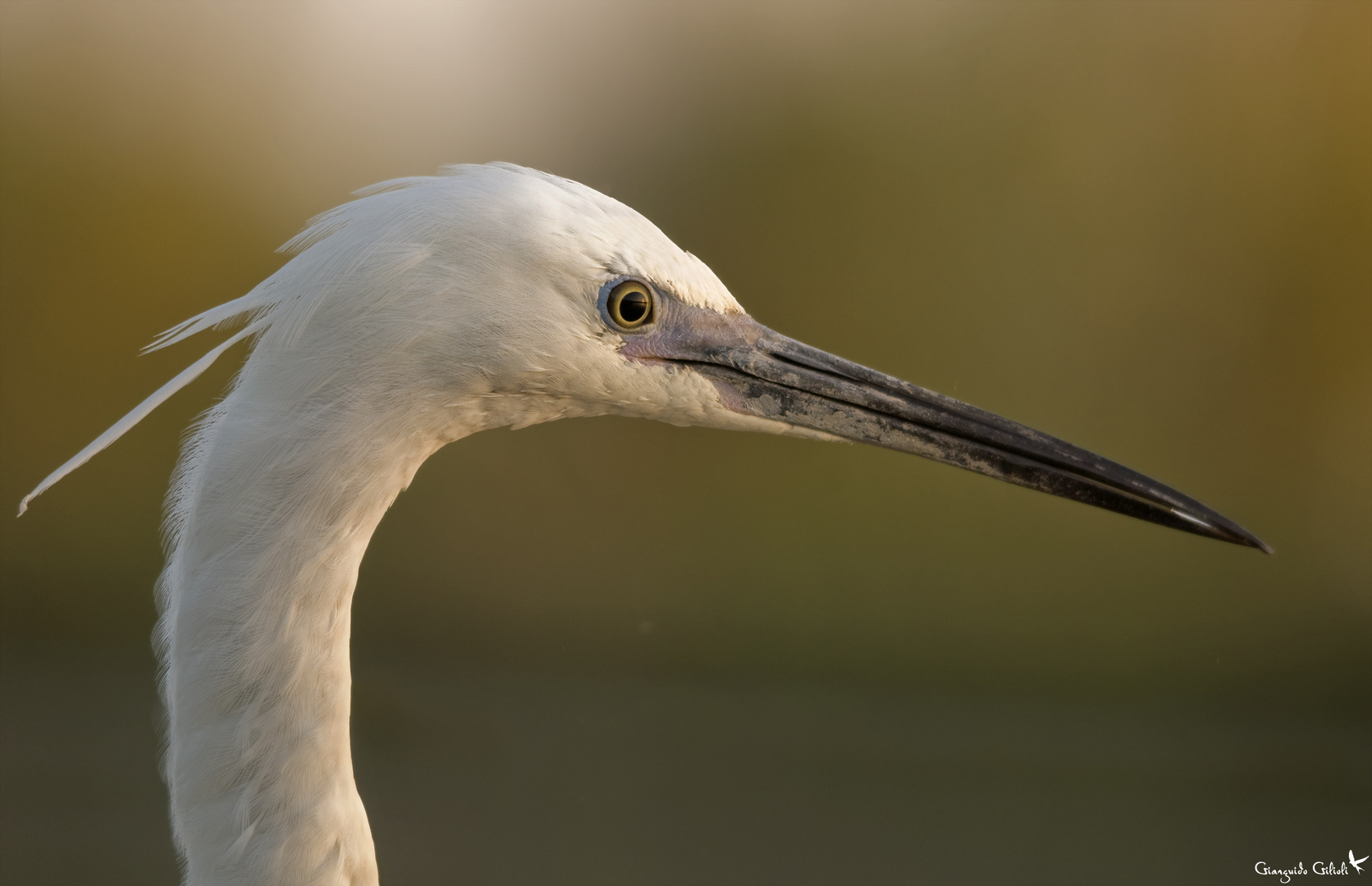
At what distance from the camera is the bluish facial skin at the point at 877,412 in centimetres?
81

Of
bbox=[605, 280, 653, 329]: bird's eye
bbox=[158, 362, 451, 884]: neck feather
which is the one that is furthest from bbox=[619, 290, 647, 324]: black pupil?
bbox=[158, 362, 451, 884]: neck feather

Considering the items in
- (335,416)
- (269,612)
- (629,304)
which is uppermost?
(629,304)

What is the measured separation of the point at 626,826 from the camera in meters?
1.98

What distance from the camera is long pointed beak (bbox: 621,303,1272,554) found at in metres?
0.82

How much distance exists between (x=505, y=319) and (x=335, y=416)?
141 millimetres

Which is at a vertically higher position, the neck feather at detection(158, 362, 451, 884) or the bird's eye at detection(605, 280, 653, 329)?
the bird's eye at detection(605, 280, 653, 329)

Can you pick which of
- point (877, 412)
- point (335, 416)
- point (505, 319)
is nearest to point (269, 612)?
point (335, 416)

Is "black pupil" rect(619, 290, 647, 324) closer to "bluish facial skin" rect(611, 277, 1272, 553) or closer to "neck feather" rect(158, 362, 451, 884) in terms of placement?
"bluish facial skin" rect(611, 277, 1272, 553)

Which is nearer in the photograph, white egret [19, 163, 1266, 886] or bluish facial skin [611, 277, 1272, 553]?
white egret [19, 163, 1266, 886]

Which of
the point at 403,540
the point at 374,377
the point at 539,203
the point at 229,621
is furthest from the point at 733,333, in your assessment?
the point at 403,540

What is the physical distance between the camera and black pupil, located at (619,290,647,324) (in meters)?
0.76

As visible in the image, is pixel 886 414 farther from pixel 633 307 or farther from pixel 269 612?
pixel 269 612

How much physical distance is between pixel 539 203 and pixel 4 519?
2189mm

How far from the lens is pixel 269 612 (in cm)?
70
